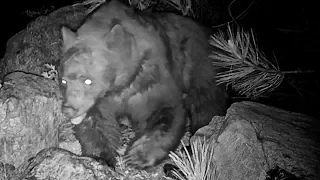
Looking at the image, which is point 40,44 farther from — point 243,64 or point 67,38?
point 243,64

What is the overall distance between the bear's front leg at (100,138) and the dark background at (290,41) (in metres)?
1.24

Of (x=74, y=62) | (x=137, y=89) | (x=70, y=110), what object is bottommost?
(x=70, y=110)

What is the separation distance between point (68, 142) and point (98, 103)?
706 millimetres

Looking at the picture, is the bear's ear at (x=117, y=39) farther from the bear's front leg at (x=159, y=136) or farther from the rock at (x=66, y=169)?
the rock at (x=66, y=169)

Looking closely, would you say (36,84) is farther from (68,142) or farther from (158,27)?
(158,27)

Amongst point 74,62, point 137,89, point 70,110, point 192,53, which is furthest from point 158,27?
point 70,110

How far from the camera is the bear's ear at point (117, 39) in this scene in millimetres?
1718

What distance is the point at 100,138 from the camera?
2016mm

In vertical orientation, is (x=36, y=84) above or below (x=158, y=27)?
below

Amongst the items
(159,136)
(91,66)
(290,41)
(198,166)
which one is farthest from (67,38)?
(290,41)

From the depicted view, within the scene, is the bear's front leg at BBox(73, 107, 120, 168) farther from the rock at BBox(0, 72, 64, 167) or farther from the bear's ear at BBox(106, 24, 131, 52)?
the bear's ear at BBox(106, 24, 131, 52)

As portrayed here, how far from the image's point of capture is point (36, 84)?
2219mm

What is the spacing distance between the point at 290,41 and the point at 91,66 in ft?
5.46

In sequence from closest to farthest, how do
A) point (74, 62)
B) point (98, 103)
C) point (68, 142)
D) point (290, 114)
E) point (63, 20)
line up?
point (74, 62)
point (98, 103)
point (290, 114)
point (68, 142)
point (63, 20)
